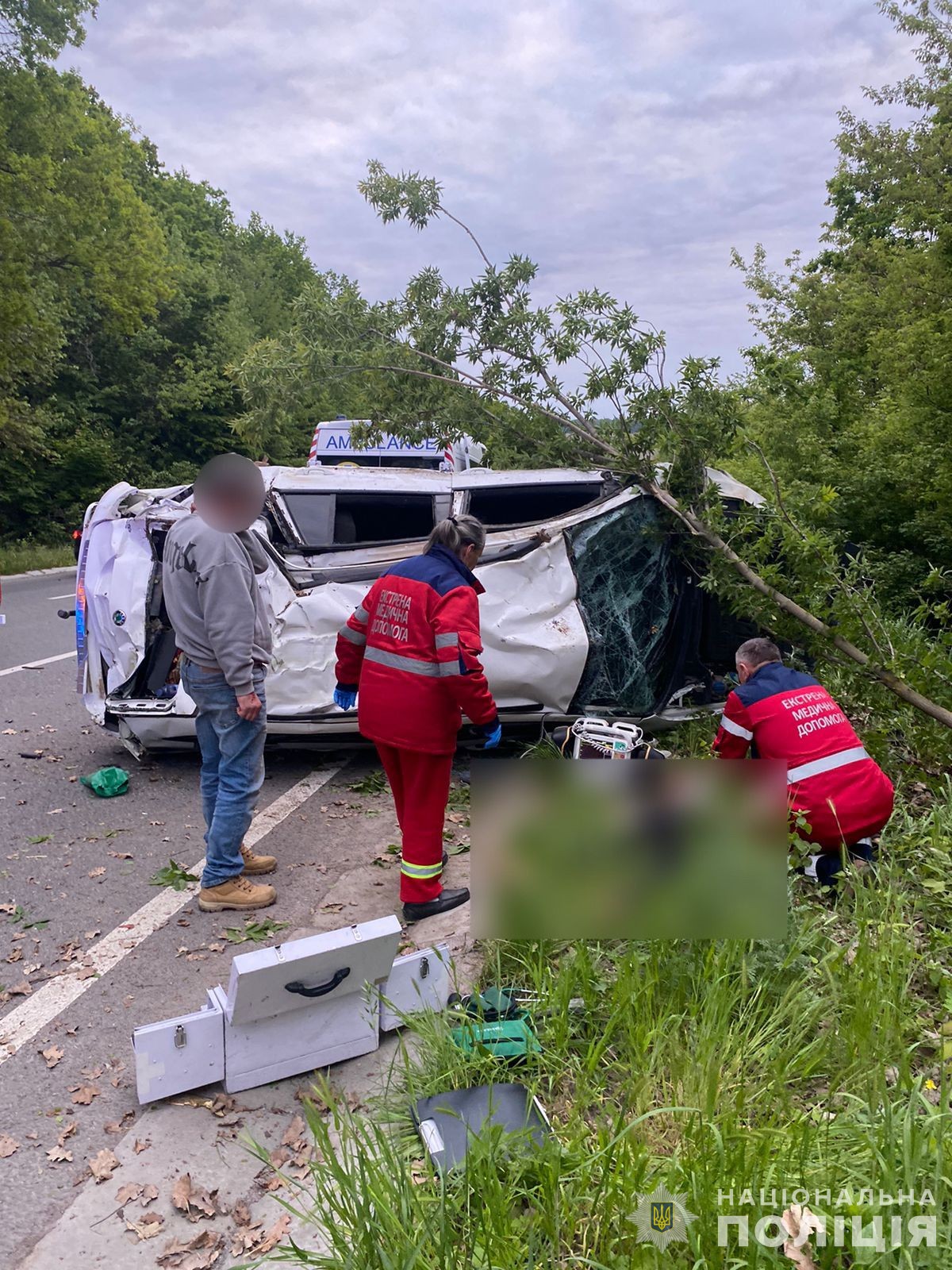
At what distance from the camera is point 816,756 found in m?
3.83

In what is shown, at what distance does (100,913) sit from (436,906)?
152 centimetres

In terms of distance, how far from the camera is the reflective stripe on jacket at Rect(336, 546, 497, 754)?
3.74 meters

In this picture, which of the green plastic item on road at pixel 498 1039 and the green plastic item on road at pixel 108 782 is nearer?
the green plastic item on road at pixel 498 1039

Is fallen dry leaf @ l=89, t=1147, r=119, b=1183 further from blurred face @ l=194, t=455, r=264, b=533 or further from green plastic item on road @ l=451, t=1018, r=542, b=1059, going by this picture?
blurred face @ l=194, t=455, r=264, b=533

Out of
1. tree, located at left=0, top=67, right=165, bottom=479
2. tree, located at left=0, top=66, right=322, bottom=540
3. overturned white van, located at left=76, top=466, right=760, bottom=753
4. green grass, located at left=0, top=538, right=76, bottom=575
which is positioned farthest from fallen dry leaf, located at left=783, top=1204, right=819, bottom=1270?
tree, located at left=0, top=67, right=165, bottom=479

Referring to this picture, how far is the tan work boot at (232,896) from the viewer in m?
3.99

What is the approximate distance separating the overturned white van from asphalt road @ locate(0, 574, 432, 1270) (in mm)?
521

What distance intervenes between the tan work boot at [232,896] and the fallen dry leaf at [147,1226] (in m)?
1.70

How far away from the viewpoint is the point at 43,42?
18000 mm

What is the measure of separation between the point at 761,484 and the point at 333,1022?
7108 millimetres

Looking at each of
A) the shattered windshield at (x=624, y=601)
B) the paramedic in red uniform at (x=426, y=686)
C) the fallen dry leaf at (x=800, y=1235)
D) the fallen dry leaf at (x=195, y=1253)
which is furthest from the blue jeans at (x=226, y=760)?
the fallen dry leaf at (x=800, y=1235)

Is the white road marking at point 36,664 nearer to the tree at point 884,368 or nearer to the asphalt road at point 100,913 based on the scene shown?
the asphalt road at point 100,913

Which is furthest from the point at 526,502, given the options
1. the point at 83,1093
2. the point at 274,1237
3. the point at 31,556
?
the point at 31,556

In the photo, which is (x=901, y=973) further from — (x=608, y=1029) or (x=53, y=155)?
(x=53, y=155)
